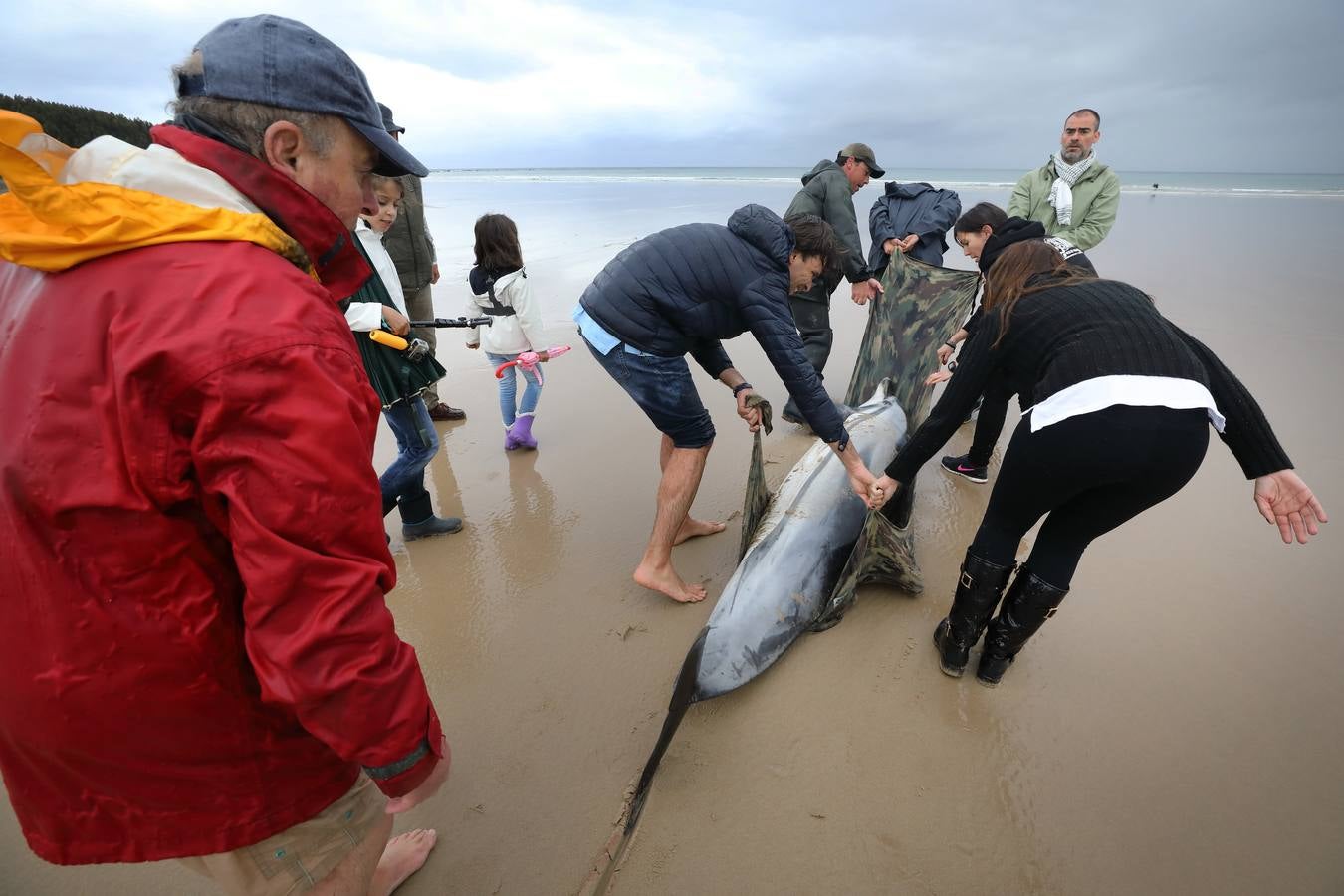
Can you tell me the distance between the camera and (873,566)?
294cm

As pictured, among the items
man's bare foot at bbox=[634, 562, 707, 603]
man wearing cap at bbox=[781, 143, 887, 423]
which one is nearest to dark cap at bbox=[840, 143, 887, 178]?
man wearing cap at bbox=[781, 143, 887, 423]

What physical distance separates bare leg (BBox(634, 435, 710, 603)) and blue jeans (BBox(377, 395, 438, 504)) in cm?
133

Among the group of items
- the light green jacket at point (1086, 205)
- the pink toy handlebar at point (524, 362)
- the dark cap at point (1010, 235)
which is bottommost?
the pink toy handlebar at point (524, 362)

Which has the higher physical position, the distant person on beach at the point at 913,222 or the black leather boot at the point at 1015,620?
the distant person on beach at the point at 913,222

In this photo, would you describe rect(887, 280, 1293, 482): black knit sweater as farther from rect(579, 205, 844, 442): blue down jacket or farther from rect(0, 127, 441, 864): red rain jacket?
rect(0, 127, 441, 864): red rain jacket

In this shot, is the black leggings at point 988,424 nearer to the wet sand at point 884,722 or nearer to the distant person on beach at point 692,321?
the wet sand at point 884,722

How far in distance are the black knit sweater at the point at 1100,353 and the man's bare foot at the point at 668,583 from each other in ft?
5.03

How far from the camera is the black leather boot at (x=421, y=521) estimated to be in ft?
11.5

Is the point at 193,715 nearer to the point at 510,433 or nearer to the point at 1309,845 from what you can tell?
the point at 1309,845

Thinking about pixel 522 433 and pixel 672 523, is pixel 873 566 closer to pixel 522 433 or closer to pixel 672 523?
pixel 672 523

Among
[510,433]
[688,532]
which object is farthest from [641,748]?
[510,433]

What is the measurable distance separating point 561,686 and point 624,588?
710 mm

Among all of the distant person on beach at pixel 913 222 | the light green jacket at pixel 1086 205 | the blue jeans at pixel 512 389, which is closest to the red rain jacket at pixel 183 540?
the blue jeans at pixel 512 389

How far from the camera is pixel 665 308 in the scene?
2.80m
